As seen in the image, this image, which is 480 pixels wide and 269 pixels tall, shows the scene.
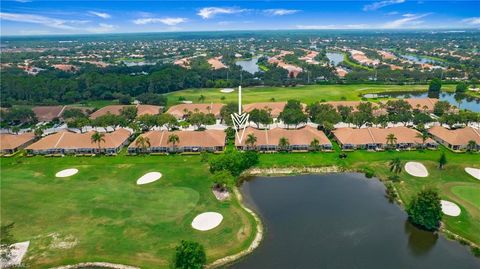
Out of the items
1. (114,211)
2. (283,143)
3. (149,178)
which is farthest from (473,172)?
(114,211)

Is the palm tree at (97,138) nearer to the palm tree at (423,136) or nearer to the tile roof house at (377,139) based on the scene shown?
the tile roof house at (377,139)

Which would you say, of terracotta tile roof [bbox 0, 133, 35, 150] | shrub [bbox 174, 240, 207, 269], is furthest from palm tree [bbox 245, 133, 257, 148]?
terracotta tile roof [bbox 0, 133, 35, 150]

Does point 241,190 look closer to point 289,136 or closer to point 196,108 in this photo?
point 289,136

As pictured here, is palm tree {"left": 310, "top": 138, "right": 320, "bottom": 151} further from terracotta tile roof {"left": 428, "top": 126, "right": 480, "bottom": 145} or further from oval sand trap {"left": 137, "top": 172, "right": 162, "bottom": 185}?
oval sand trap {"left": 137, "top": 172, "right": 162, "bottom": 185}

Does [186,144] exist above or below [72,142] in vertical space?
below

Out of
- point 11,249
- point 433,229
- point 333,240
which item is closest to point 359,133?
point 433,229

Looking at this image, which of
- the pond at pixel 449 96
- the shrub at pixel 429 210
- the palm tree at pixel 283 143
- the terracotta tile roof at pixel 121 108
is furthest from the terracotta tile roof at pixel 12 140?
the pond at pixel 449 96
